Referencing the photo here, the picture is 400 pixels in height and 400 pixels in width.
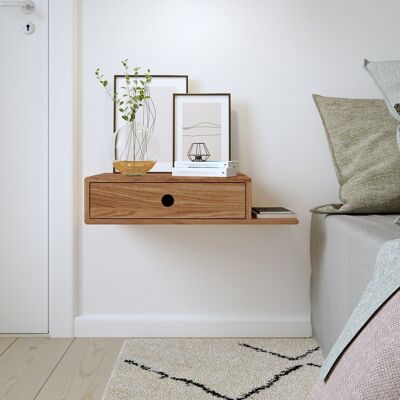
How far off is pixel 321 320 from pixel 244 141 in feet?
2.48

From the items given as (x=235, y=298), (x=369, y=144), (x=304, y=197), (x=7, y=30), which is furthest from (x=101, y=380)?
(x=7, y=30)

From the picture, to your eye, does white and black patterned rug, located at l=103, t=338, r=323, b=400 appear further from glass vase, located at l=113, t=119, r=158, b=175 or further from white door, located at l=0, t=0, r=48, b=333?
glass vase, located at l=113, t=119, r=158, b=175

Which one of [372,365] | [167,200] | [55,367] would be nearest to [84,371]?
[55,367]

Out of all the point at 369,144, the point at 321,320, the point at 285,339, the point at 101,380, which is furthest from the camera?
the point at 285,339

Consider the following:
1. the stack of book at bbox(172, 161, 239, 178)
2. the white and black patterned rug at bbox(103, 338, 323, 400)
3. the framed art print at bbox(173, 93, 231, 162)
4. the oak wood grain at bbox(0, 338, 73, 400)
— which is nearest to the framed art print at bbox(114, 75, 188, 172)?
the framed art print at bbox(173, 93, 231, 162)

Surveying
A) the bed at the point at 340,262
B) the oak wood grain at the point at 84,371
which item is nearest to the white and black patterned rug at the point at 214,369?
the oak wood grain at the point at 84,371

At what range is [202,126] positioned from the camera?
193 centimetres

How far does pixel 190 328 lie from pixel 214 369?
14.4 inches

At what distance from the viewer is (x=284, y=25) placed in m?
1.96

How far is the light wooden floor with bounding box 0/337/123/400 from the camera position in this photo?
57.6 inches

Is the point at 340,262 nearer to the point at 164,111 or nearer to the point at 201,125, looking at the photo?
the point at 201,125

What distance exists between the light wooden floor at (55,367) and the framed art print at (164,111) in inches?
29.4

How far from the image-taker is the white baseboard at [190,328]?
1971 mm

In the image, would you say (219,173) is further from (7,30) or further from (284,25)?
(7,30)
